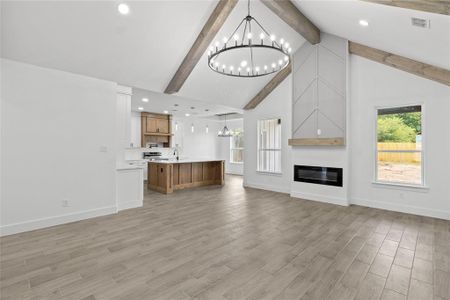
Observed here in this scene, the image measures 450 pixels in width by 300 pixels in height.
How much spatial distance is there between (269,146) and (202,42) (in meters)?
4.12

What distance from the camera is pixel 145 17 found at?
3820mm

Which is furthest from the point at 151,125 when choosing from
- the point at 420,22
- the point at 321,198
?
the point at 420,22

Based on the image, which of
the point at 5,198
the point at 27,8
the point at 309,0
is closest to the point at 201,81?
the point at 309,0

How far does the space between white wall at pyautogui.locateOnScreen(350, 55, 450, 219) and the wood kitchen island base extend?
14.8 ft

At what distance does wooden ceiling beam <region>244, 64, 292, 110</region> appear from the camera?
6.63 metres

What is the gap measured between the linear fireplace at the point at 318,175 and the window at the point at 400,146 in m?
0.85

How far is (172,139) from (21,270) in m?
8.35

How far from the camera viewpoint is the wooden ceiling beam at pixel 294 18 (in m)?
4.27

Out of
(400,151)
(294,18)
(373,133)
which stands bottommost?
(400,151)

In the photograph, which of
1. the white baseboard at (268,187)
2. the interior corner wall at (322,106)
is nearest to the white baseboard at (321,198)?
the interior corner wall at (322,106)

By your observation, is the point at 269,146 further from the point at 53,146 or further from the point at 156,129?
the point at 53,146

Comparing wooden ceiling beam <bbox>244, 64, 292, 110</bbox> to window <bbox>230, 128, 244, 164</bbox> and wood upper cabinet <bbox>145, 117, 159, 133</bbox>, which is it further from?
wood upper cabinet <bbox>145, 117, 159, 133</bbox>

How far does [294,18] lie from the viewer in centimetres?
468

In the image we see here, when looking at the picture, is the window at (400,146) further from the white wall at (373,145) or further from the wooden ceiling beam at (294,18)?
the wooden ceiling beam at (294,18)
